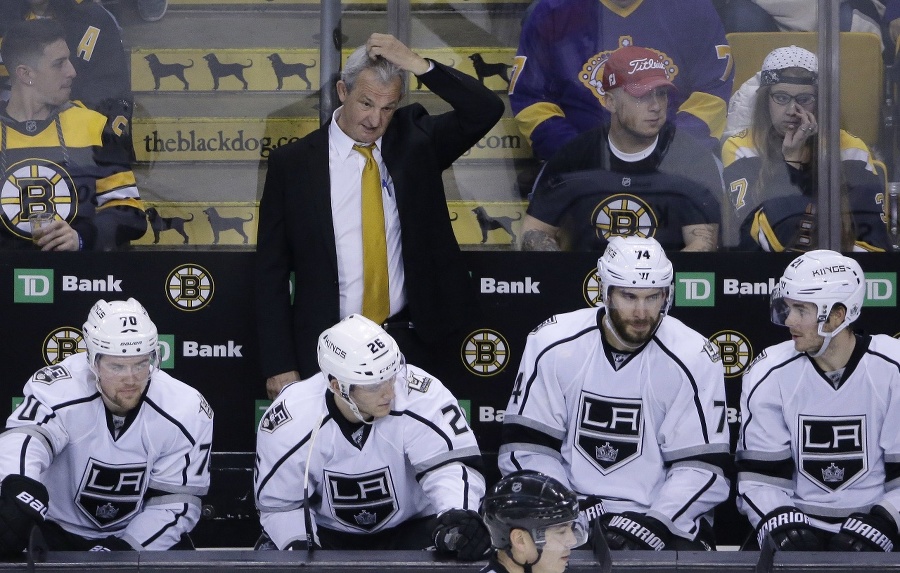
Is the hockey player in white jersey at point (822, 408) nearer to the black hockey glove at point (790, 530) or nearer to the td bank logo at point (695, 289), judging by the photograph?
the black hockey glove at point (790, 530)

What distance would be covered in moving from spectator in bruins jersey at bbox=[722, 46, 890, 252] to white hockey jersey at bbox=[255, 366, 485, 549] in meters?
1.72

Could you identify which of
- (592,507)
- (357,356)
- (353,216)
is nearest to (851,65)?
(353,216)

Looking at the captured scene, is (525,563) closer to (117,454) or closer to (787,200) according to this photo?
(117,454)

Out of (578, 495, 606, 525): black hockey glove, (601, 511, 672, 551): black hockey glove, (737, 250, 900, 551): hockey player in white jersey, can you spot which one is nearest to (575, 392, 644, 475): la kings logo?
(578, 495, 606, 525): black hockey glove

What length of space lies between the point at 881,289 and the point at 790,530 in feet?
4.66

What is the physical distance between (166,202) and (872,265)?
274 cm

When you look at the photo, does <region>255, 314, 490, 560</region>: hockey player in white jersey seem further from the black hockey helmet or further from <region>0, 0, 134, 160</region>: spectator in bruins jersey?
<region>0, 0, 134, 160</region>: spectator in bruins jersey

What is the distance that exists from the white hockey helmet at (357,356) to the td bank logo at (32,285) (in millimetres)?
1720

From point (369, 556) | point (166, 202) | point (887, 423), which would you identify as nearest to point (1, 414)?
point (166, 202)

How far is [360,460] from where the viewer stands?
13.2ft

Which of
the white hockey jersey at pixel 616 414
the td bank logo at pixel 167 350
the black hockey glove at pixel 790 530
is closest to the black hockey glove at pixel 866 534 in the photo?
the black hockey glove at pixel 790 530

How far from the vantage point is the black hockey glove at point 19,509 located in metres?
3.51

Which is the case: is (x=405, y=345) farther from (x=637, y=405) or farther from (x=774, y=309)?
(x=774, y=309)

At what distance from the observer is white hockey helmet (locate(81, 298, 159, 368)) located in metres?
3.96
